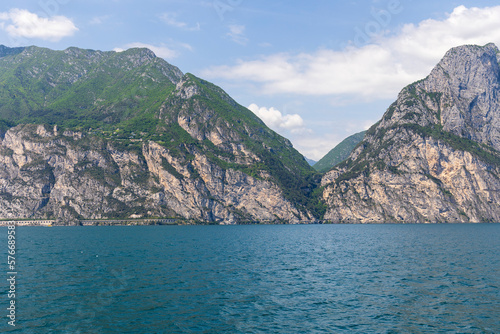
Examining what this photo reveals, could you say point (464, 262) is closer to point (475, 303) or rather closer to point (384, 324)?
point (475, 303)

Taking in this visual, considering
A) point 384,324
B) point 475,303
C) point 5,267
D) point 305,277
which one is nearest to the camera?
point 384,324

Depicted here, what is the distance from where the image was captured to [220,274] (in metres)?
62.2

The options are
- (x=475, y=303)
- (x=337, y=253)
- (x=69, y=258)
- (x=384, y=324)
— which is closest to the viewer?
(x=384, y=324)

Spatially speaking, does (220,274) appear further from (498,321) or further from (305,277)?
(498,321)

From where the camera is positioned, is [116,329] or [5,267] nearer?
[116,329]

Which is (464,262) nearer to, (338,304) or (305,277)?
Result: (305,277)

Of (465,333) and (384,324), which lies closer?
(465,333)

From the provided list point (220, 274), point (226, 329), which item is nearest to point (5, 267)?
point (220, 274)

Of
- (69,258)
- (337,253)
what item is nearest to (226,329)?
(69,258)

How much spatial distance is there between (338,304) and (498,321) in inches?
652

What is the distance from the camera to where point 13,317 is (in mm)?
37781

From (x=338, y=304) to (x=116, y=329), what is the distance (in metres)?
25.9

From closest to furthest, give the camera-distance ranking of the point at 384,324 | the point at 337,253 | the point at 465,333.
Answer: the point at 465,333 → the point at 384,324 → the point at 337,253

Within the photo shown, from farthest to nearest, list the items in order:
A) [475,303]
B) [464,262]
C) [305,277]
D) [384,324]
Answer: [464,262] → [305,277] → [475,303] → [384,324]
